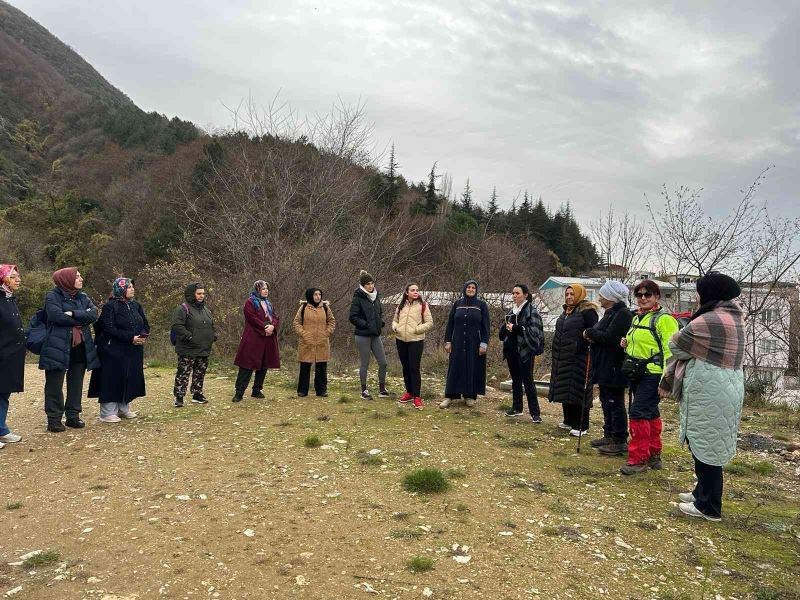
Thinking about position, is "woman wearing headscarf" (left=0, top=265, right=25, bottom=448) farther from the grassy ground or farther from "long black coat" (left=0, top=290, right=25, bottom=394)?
the grassy ground

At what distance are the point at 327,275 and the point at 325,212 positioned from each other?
257cm

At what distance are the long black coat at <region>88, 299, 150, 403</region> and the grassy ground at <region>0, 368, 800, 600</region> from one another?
1.52 ft

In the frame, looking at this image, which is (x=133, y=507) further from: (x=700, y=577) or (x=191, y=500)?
(x=700, y=577)

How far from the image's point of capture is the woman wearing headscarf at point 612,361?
536 cm

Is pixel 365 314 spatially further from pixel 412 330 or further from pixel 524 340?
pixel 524 340

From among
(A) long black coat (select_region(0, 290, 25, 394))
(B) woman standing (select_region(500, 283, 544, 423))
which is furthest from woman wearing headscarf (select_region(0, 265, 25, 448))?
(B) woman standing (select_region(500, 283, 544, 423))

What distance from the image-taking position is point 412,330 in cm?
757

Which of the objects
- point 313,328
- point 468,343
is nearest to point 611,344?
point 468,343

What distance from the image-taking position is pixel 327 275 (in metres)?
15.0

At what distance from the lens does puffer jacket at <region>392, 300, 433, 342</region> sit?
24.8 feet

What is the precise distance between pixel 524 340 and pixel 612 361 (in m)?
1.62

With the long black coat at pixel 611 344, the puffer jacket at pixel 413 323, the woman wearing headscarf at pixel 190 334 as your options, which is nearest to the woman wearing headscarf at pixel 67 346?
the woman wearing headscarf at pixel 190 334

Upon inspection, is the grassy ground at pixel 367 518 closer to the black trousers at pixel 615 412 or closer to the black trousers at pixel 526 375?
the black trousers at pixel 615 412

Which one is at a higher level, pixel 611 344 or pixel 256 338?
pixel 611 344
